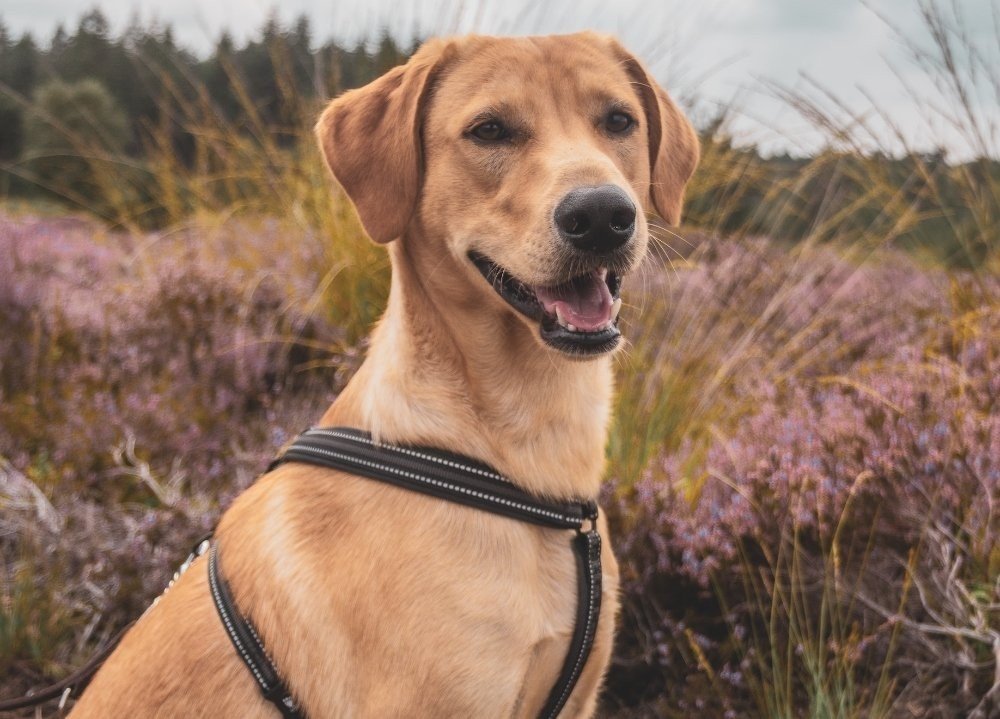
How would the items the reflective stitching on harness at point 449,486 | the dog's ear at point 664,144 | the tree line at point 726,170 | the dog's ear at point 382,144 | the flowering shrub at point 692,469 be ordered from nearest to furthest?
the reflective stitching on harness at point 449,486
the dog's ear at point 382,144
the dog's ear at point 664,144
the flowering shrub at point 692,469
the tree line at point 726,170

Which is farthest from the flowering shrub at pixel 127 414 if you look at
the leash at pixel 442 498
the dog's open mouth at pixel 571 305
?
the dog's open mouth at pixel 571 305

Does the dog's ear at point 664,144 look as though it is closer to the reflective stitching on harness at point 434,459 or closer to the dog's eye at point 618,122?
the dog's eye at point 618,122

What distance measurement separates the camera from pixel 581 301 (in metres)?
2.10

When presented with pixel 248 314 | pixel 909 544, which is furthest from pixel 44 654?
pixel 909 544

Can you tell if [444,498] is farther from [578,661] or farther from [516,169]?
[516,169]

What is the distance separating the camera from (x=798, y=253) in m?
5.46

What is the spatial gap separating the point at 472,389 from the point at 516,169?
0.55 meters

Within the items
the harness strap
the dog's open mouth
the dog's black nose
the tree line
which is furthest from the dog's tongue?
the tree line

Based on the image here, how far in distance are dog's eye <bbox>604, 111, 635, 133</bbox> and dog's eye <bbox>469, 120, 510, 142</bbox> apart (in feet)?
0.96

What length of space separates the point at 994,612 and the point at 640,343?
2280 millimetres

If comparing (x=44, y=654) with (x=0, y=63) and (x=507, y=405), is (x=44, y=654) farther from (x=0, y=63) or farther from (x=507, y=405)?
(x=0, y=63)

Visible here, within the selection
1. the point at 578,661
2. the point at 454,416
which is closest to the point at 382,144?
the point at 454,416

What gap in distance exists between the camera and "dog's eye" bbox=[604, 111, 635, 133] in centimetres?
236

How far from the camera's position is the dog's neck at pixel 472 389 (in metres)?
2.04
